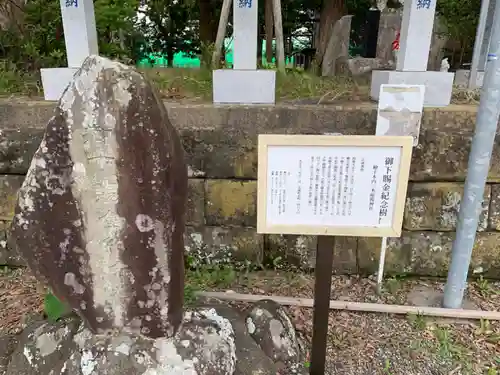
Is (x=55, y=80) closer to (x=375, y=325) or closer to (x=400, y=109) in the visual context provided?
(x=400, y=109)

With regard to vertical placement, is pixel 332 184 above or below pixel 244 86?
below

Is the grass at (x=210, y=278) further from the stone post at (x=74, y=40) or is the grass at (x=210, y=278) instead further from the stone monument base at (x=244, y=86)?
the stone post at (x=74, y=40)

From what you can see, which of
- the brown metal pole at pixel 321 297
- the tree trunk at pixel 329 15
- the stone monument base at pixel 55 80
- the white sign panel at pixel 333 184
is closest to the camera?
the white sign panel at pixel 333 184

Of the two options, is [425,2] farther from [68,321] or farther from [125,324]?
[68,321]

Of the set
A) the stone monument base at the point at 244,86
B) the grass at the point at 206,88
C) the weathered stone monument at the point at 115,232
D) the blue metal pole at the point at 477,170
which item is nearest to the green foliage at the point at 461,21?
the grass at the point at 206,88

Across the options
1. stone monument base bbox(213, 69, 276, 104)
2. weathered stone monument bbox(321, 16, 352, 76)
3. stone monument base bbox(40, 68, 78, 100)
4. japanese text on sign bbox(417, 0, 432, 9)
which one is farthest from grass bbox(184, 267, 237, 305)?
weathered stone monument bbox(321, 16, 352, 76)

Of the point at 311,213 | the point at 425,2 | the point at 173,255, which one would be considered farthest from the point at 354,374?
the point at 425,2

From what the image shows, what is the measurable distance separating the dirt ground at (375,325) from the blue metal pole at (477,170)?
0.24 m

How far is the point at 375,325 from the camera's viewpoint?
266 centimetres

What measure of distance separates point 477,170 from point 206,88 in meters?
1.90

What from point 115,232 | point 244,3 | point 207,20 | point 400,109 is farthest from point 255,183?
point 207,20

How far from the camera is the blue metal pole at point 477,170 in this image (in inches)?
92.0

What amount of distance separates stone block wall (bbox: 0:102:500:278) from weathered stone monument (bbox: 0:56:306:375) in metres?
1.07

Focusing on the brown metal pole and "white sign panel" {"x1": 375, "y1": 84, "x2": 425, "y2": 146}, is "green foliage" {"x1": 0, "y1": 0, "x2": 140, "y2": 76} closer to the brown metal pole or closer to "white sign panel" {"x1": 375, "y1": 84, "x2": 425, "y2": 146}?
"white sign panel" {"x1": 375, "y1": 84, "x2": 425, "y2": 146}
